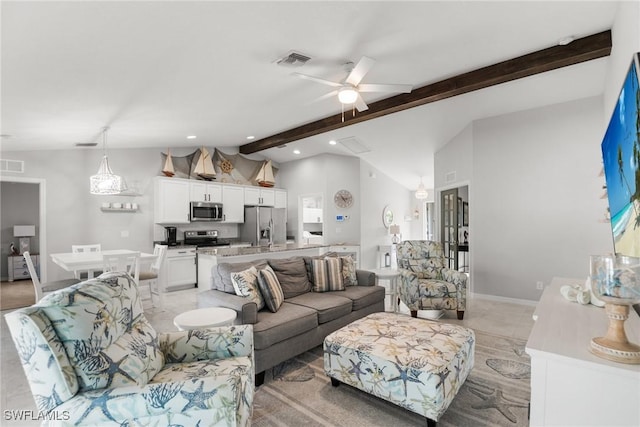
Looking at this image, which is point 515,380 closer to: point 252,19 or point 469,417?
point 469,417

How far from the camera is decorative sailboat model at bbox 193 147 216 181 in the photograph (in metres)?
6.64

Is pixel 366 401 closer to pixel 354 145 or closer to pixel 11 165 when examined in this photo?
pixel 354 145

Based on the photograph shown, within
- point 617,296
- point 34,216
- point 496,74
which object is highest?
point 496,74

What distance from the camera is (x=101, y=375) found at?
1384 mm

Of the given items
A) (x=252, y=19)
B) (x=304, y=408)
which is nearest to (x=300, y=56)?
(x=252, y=19)

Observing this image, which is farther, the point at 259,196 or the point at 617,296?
the point at 259,196

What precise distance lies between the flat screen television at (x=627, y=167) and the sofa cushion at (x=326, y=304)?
87.0 inches

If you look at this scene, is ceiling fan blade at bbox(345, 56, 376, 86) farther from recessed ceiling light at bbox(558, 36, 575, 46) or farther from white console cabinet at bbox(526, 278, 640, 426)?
white console cabinet at bbox(526, 278, 640, 426)

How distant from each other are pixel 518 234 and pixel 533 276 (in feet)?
2.17

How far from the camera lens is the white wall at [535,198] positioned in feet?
14.1

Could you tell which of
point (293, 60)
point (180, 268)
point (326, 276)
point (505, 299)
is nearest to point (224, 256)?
point (326, 276)

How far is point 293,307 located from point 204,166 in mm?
4746

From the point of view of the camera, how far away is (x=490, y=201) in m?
5.12

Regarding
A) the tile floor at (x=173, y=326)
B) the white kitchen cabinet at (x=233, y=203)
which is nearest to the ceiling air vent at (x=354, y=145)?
the white kitchen cabinet at (x=233, y=203)
